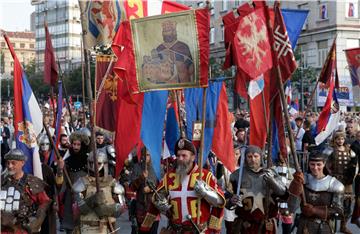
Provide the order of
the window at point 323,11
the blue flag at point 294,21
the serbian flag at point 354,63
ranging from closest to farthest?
the blue flag at point 294,21, the serbian flag at point 354,63, the window at point 323,11

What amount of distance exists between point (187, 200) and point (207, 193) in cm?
28

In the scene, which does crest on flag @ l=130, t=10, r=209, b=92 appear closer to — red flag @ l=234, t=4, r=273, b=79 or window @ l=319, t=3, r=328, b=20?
red flag @ l=234, t=4, r=273, b=79

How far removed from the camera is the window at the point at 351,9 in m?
42.8

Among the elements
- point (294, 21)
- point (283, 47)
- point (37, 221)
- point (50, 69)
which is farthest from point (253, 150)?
point (50, 69)

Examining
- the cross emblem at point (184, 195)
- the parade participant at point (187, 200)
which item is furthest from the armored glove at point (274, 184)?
the cross emblem at point (184, 195)

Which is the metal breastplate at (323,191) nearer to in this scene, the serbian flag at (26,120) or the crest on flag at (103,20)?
the serbian flag at (26,120)

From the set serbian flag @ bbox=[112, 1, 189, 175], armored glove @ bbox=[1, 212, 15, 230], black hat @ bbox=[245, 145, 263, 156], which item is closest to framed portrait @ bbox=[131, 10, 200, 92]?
serbian flag @ bbox=[112, 1, 189, 175]

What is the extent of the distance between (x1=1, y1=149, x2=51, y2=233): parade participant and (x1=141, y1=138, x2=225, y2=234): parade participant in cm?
128

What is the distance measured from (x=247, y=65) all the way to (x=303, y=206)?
178 centimetres

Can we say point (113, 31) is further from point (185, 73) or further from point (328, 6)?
point (328, 6)

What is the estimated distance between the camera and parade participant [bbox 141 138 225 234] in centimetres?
699

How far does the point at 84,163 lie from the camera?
30.5 feet

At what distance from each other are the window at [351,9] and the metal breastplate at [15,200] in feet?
126

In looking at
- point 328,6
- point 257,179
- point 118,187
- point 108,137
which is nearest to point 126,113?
point 118,187
